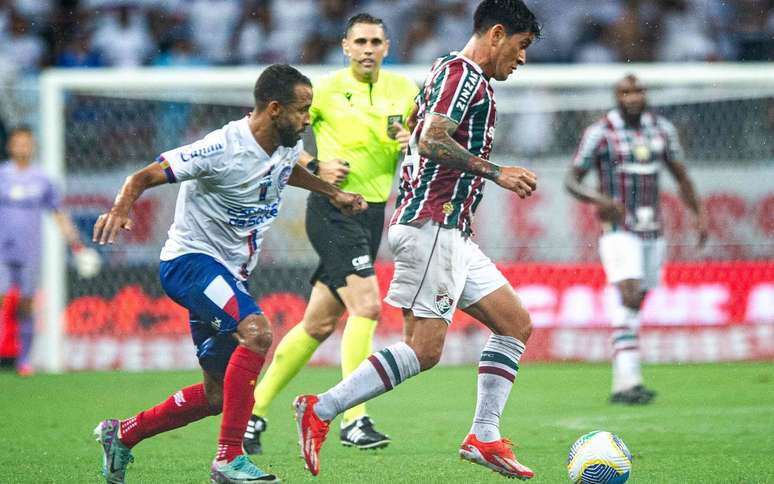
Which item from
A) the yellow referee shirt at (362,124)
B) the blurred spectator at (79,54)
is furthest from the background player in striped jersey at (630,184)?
the blurred spectator at (79,54)

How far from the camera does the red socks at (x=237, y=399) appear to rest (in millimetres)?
5293

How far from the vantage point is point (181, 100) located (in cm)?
1280

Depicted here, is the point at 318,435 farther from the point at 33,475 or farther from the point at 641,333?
the point at 641,333

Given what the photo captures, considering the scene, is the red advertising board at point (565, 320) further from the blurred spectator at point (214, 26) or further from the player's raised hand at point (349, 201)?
the player's raised hand at point (349, 201)

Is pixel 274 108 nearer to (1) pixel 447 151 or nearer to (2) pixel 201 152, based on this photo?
(2) pixel 201 152

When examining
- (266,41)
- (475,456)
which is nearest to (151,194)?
(266,41)

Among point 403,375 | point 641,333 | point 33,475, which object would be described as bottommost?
point 33,475

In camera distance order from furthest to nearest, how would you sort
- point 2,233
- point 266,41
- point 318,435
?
1. point 266,41
2. point 2,233
3. point 318,435

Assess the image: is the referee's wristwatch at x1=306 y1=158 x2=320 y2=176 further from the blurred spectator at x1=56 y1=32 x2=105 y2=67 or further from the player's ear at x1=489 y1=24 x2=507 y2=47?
the blurred spectator at x1=56 y1=32 x2=105 y2=67

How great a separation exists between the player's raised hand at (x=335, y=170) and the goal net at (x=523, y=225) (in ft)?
16.4

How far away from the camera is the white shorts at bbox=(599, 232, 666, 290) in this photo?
9.36 metres

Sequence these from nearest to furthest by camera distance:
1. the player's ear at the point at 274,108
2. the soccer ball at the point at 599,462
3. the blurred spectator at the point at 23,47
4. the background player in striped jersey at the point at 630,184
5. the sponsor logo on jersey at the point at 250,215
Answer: the soccer ball at the point at 599,462
the player's ear at the point at 274,108
the sponsor logo on jersey at the point at 250,215
the background player in striped jersey at the point at 630,184
the blurred spectator at the point at 23,47

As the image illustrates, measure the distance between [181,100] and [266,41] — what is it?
3.20 meters

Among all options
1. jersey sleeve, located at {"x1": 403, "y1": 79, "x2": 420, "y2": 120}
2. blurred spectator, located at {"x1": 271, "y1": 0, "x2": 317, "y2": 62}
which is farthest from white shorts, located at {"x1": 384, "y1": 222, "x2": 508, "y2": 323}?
blurred spectator, located at {"x1": 271, "y1": 0, "x2": 317, "y2": 62}
